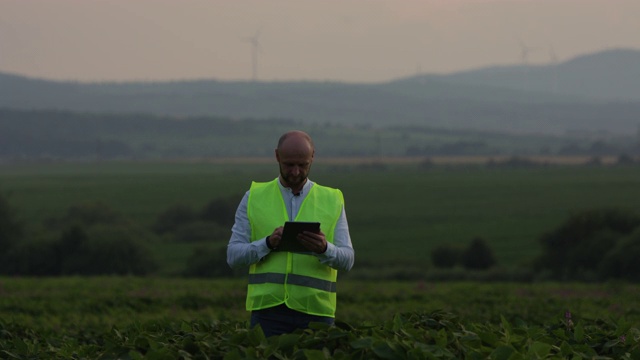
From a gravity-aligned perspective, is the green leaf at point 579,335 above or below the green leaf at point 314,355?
below

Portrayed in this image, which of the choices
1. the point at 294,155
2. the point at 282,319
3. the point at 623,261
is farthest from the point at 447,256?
the point at 294,155

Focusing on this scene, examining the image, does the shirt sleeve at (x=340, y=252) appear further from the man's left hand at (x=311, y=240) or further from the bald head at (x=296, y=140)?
the bald head at (x=296, y=140)

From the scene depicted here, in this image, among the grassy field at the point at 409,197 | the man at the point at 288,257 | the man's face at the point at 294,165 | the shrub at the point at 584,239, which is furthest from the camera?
the grassy field at the point at 409,197

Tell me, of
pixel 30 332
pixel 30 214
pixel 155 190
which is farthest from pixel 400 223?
pixel 30 332

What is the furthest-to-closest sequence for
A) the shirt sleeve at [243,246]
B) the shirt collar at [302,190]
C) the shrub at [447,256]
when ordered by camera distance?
the shrub at [447,256] → the shirt collar at [302,190] → the shirt sleeve at [243,246]

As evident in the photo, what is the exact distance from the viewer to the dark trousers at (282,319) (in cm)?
820

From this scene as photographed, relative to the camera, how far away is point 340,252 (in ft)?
26.4

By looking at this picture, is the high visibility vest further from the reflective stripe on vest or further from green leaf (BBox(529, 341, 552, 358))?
green leaf (BBox(529, 341, 552, 358))

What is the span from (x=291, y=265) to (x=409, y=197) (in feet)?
401

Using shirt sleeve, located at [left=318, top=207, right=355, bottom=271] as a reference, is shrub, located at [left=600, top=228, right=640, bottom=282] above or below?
below

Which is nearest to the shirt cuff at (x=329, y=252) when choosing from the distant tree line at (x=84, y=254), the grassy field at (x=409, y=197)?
Result: the distant tree line at (x=84, y=254)

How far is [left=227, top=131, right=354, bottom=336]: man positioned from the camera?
812cm

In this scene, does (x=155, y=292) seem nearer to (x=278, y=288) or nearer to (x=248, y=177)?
(x=278, y=288)

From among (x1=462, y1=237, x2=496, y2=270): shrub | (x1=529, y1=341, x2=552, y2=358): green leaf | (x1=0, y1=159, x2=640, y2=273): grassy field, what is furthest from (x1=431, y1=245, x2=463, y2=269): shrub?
(x1=529, y1=341, x2=552, y2=358): green leaf
